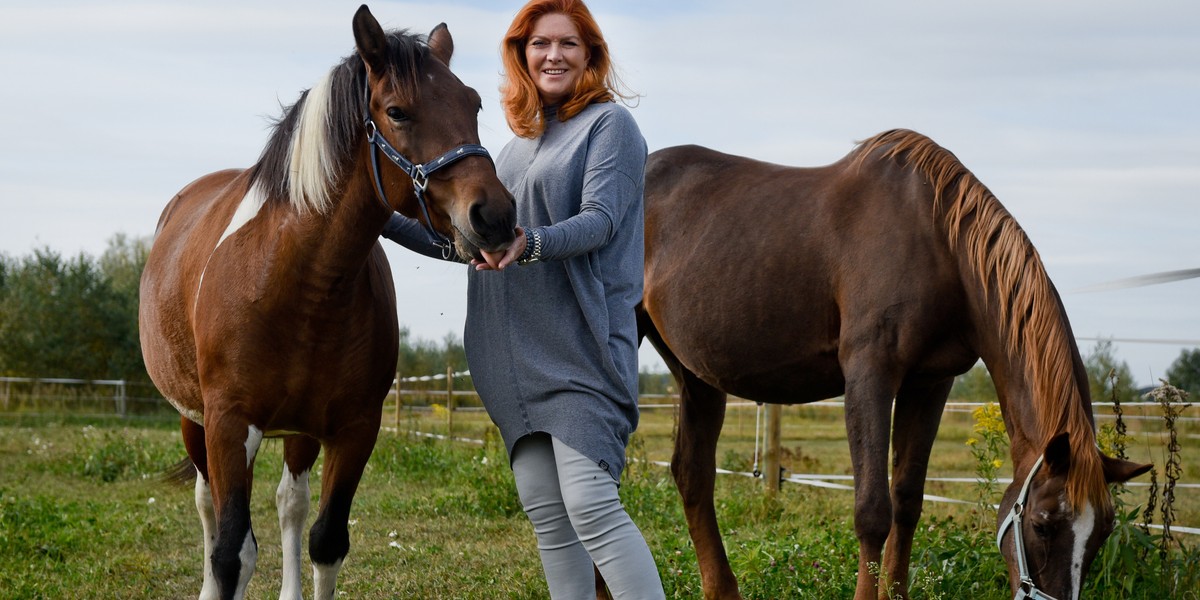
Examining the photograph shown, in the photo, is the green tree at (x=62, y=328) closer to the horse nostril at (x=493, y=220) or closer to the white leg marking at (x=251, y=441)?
the white leg marking at (x=251, y=441)

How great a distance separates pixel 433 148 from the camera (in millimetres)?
2535

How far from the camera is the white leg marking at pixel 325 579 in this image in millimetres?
3748

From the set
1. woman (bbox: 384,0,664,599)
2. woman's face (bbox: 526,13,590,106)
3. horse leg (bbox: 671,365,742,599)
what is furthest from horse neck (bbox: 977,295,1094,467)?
woman's face (bbox: 526,13,590,106)

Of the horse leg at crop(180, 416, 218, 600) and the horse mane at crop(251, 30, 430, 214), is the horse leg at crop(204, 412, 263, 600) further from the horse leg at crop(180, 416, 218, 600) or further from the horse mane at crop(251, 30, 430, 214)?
the horse leg at crop(180, 416, 218, 600)

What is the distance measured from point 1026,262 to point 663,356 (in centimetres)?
210

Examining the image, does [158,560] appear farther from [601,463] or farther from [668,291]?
[601,463]

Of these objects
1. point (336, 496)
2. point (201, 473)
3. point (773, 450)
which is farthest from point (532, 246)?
point (773, 450)

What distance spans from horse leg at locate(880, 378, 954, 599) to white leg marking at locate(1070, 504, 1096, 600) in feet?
3.20

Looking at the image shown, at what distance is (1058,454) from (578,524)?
5.59 feet

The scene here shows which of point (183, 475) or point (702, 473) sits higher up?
point (702, 473)

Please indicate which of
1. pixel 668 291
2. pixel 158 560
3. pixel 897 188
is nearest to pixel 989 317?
pixel 897 188

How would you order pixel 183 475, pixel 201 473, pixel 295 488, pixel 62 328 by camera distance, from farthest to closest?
1. pixel 62 328
2. pixel 183 475
3. pixel 201 473
4. pixel 295 488

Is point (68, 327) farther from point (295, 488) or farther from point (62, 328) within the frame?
point (295, 488)

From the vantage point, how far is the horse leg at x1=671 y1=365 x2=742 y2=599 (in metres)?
4.43
